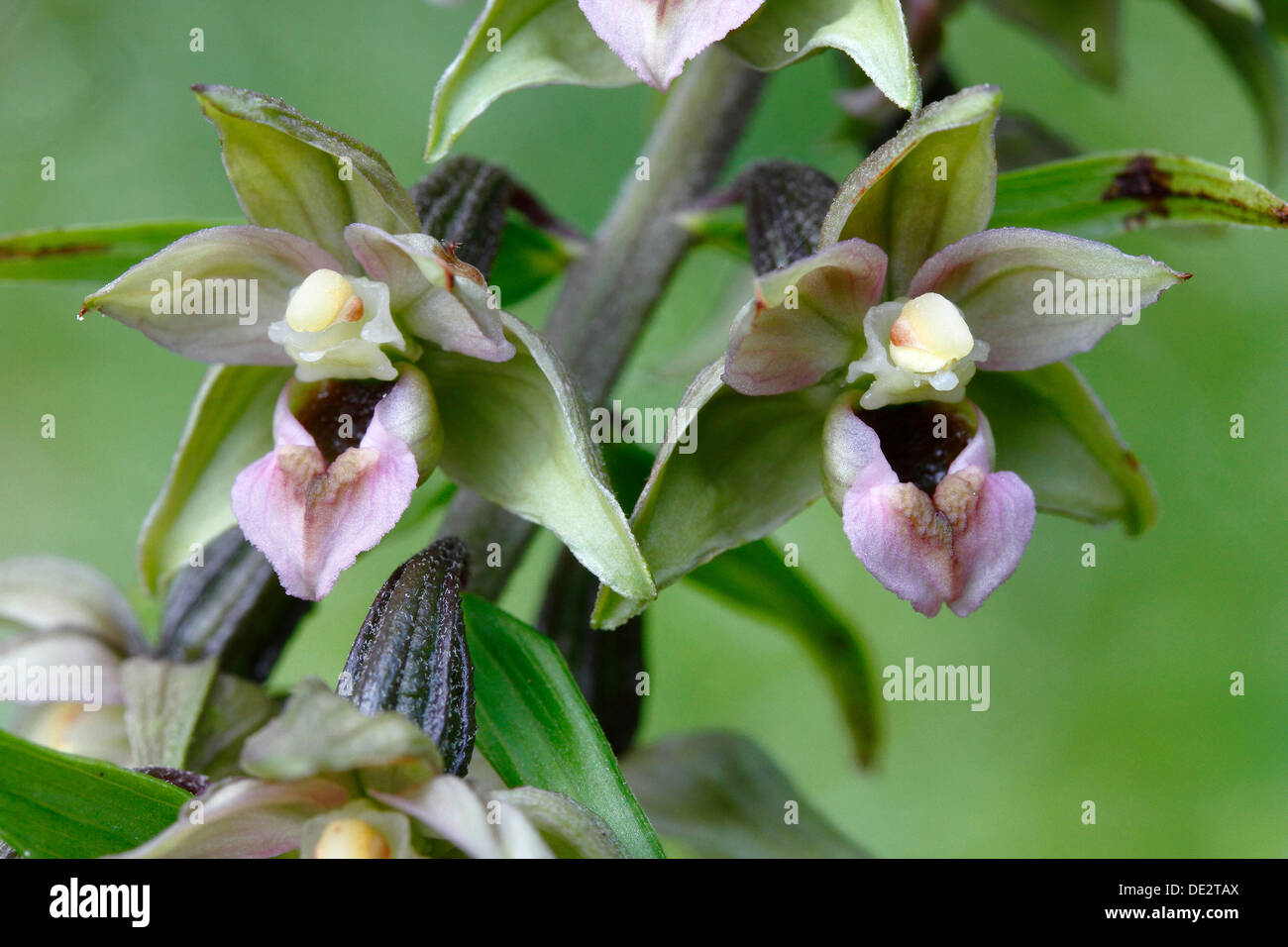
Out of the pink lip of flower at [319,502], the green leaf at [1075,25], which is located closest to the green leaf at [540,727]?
the pink lip of flower at [319,502]

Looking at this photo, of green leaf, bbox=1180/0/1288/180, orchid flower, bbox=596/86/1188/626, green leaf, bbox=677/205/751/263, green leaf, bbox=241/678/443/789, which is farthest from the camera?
green leaf, bbox=1180/0/1288/180

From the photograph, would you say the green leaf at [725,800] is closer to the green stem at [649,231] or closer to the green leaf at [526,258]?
the green stem at [649,231]

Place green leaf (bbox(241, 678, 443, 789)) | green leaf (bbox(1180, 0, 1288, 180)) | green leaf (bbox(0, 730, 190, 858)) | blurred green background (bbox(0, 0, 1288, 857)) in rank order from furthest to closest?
blurred green background (bbox(0, 0, 1288, 857)) < green leaf (bbox(1180, 0, 1288, 180)) < green leaf (bbox(0, 730, 190, 858)) < green leaf (bbox(241, 678, 443, 789))

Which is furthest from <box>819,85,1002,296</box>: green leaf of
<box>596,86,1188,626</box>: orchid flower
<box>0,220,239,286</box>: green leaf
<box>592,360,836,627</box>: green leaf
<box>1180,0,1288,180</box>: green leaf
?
<box>1180,0,1288,180</box>: green leaf

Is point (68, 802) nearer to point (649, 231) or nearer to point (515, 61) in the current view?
point (515, 61)

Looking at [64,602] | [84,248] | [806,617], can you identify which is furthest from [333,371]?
[806,617]

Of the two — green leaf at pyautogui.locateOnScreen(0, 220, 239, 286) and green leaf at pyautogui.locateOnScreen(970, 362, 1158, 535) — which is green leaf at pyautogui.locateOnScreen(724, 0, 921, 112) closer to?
green leaf at pyautogui.locateOnScreen(970, 362, 1158, 535)
